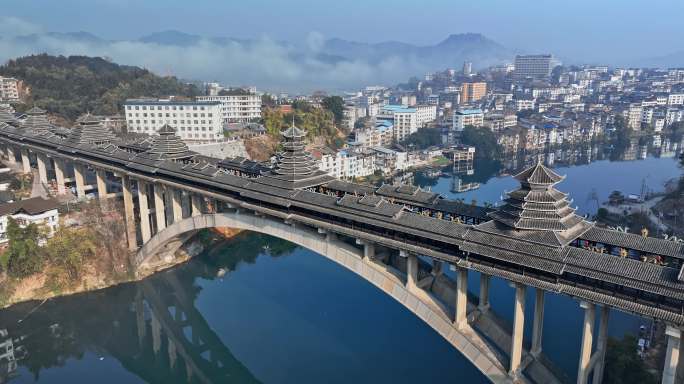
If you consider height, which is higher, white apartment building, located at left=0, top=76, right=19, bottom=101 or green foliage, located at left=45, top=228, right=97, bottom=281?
white apartment building, located at left=0, top=76, right=19, bottom=101

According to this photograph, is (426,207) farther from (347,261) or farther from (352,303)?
(352,303)

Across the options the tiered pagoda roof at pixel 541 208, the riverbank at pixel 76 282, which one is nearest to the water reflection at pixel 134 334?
the riverbank at pixel 76 282

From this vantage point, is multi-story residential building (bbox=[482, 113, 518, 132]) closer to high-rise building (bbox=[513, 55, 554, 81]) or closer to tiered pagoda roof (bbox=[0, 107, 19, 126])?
tiered pagoda roof (bbox=[0, 107, 19, 126])

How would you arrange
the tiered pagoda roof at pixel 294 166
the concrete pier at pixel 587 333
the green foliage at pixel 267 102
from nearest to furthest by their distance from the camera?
the concrete pier at pixel 587 333, the tiered pagoda roof at pixel 294 166, the green foliage at pixel 267 102

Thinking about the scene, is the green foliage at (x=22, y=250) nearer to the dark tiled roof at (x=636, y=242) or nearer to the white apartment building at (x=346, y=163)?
the dark tiled roof at (x=636, y=242)

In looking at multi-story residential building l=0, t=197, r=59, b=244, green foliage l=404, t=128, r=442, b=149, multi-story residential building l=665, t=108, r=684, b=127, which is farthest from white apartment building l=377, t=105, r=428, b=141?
multi-story residential building l=0, t=197, r=59, b=244

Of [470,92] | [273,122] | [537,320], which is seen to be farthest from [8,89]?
[470,92]

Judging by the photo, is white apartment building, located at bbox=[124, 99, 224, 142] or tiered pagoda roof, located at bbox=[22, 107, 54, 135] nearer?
tiered pagoda roof, located at bbox=[22, 107, 54, 135]
